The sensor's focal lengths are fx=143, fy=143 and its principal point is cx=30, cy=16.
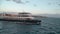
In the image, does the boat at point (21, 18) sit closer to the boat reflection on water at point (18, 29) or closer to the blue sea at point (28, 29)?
the blue sea at point (28, 29)

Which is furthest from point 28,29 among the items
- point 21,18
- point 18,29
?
point 21,18

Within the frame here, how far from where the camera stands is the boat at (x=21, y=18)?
41.7 meters

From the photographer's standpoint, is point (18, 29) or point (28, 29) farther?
point (28, 29)

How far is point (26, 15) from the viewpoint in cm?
4747

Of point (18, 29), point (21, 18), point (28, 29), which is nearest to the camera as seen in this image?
point (18, 29)

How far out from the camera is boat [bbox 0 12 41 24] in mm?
41713

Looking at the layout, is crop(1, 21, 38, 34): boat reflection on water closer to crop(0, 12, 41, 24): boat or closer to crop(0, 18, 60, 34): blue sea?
crop(0, 18, 60, 34): blue sea

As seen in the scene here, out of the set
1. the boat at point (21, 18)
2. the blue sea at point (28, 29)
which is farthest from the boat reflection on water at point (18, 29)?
the boat at point (21, 18)

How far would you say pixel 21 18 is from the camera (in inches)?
1789

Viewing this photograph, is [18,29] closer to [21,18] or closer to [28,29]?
[28,29]

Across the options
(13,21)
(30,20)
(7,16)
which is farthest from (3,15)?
(30,20)

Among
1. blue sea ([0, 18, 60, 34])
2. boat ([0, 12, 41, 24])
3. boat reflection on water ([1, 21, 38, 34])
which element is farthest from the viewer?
boat ([0, 12, 41, 24])

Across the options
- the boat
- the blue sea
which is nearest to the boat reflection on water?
the blue sea

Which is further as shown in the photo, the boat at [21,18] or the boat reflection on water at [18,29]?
the boat at [21,18]
